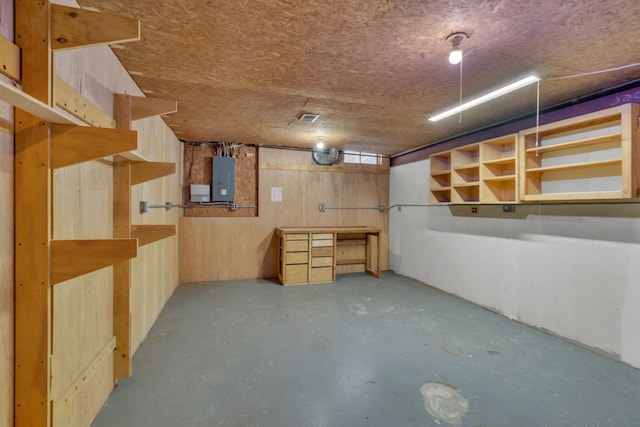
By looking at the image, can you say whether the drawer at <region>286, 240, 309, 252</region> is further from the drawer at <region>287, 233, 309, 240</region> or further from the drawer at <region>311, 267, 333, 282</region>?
the drawer at <region>311, 267, 333, 282</region>

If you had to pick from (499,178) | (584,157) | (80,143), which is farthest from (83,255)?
(584,157)

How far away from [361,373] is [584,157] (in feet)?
8.75

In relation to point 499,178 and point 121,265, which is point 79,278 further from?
point 499,178

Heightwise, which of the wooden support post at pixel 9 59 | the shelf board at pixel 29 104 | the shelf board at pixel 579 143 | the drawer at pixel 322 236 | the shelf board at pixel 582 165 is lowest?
the drawer at pixel 322 236

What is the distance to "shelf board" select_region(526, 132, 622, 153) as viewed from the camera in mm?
2141

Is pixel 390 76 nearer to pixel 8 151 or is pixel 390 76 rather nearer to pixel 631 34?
pixel 631 34

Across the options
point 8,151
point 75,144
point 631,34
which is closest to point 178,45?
point 75,144

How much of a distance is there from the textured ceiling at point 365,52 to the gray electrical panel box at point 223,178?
1424 mm

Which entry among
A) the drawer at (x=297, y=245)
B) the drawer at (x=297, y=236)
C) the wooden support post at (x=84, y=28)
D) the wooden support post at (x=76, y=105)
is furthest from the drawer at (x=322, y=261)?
the wooden support post at (x=84, y=28)

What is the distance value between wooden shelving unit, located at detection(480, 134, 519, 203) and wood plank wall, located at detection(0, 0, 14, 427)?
366cm

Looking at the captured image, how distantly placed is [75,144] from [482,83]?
2619 millimetres

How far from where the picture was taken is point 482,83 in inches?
87.4

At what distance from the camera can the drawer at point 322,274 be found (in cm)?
438

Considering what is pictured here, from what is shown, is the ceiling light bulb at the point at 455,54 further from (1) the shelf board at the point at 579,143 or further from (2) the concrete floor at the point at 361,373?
(2) the concrete floor at the point at 361,373
